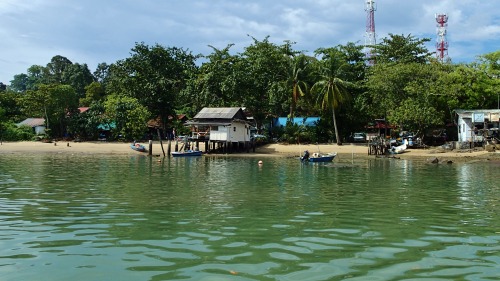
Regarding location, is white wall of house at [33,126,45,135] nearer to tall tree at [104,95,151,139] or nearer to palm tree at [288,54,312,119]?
tall tree at [104,95,151,139]

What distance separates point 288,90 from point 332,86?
19.1 ft

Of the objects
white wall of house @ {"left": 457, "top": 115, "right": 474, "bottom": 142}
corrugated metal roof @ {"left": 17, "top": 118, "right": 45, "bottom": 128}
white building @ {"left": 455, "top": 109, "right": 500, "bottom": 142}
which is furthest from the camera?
corrugated metal roof @ {"left": 17, "top": 118, "right": 45, "bottom": 128}

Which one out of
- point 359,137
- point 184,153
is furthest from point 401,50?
point 184,153

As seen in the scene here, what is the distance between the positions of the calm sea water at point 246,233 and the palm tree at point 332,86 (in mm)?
34173

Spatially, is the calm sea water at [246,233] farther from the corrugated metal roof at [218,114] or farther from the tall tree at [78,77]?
the tall tree at [78,77]

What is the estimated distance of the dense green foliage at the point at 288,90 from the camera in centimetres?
5038

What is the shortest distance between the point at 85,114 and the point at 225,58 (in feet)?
72.6

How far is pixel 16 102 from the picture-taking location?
7106cm

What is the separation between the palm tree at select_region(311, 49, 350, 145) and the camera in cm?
5278

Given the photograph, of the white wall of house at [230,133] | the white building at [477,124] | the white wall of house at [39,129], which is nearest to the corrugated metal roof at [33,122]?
the white wall of house at [39,129]

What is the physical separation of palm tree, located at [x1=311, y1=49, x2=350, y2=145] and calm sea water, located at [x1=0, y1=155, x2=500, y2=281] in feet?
112

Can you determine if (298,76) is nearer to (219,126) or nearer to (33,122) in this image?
(219,126)

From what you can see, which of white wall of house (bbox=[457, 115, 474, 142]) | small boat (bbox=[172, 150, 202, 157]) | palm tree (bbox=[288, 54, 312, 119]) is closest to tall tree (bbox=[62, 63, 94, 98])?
small boat (bbox=[172, 150, 202, 157])

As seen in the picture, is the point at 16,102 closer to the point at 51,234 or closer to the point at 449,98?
the point at 449,98
